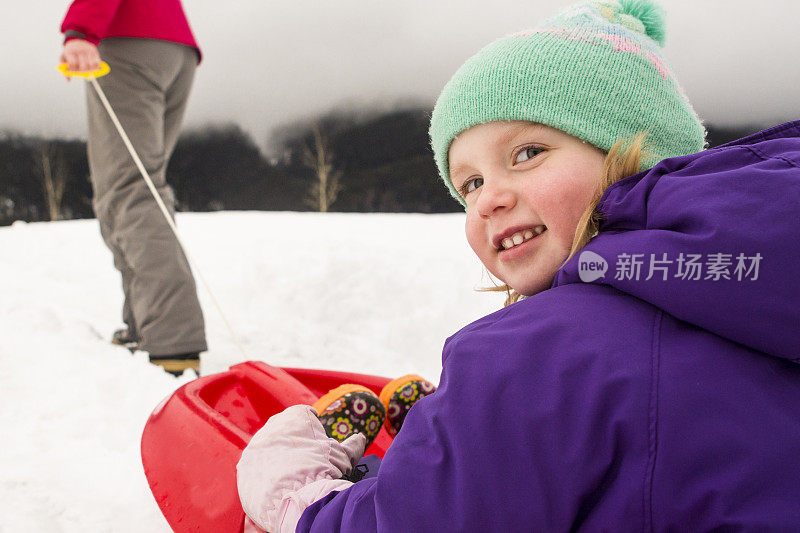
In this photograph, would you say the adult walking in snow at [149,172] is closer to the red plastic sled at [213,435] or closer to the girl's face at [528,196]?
the red plastic sled at [213,435]

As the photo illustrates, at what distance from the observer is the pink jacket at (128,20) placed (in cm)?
189

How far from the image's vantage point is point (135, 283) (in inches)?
86.7

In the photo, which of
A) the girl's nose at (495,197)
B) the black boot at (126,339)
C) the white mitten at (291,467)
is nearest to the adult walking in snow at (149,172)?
the black boot at (126,339)

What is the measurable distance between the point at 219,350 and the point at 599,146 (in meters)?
2.21

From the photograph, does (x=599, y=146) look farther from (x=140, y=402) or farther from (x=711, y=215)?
(x=140, y=402)

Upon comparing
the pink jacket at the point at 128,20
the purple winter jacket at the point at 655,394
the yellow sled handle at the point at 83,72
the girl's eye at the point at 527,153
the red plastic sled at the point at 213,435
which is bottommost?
the red plastic sled at the point at 213,435

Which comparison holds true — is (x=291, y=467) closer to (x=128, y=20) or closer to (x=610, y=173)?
(x=610, y=173)

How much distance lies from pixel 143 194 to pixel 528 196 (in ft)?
6.08

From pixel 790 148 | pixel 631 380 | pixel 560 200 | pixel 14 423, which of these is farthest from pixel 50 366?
pixel 790 148

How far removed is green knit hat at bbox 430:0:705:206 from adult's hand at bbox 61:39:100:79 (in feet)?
5.05

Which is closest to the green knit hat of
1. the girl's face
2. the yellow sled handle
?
the girl's face

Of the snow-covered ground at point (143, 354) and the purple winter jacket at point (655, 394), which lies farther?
the snow-covered ground at point (143, 354)

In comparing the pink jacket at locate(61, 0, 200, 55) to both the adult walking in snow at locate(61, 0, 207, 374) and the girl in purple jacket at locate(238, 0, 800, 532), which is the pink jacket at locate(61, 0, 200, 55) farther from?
the girl in purple jacket at locate(238, 0, 800, 532)

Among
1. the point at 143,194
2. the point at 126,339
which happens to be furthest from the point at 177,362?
the point at 143,194
